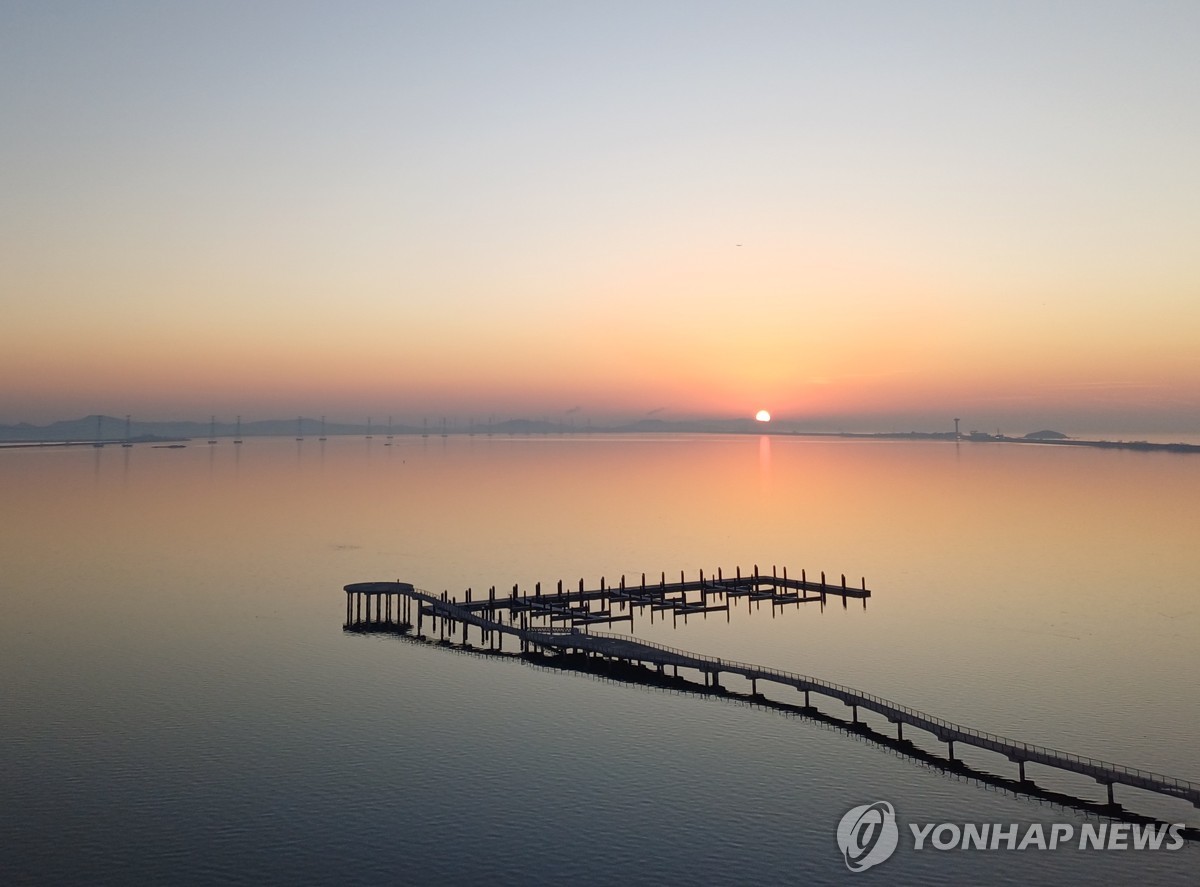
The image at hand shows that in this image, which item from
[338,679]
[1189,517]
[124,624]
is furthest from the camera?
[1189,517]

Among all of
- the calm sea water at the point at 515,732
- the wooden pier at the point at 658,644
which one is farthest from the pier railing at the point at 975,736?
the calm sea water at the point at 515,732

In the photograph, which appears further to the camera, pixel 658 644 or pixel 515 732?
pixel 658 644

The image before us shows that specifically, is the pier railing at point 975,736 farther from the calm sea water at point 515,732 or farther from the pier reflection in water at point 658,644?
the calm sea water at point 515,732

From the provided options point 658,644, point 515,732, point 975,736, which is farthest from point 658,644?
point 975,736

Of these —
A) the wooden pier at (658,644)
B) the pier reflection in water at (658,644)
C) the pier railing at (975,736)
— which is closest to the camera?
the pier railing at (975,736)

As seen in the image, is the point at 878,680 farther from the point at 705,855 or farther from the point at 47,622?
the point at 47,622

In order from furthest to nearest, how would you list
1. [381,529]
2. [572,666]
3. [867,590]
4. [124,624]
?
[381,529], [867,590], [124,624], [572,666]

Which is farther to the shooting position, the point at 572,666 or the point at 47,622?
the point at 47,622

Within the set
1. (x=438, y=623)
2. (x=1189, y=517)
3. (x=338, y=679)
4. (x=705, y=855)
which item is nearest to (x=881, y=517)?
(x=1189, y=517)

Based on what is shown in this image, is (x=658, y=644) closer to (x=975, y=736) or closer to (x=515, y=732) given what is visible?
(x=515, y=732)
